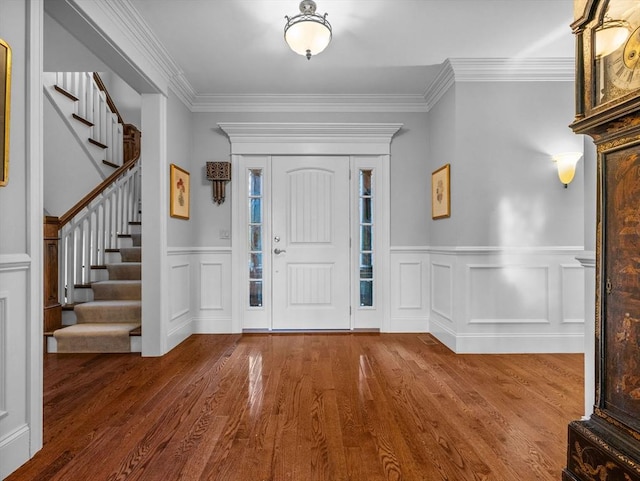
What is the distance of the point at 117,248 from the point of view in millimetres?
4809

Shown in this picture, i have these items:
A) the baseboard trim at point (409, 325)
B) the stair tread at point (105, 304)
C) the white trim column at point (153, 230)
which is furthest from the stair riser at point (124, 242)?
the baseboard trim at point (409, 325)

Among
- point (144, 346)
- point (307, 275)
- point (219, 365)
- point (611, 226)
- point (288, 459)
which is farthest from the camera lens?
point (307, 275)

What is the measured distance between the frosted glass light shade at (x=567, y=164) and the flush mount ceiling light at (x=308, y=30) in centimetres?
239

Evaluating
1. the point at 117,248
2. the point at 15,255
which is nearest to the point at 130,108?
the point at 117,248

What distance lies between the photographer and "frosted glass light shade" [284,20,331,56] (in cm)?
260

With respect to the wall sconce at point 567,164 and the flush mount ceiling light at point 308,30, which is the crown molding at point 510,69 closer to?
the wall sconce at point 567,164

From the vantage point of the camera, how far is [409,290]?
Result: 4441 mm

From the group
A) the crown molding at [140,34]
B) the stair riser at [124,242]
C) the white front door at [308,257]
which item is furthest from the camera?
the stair riser at [124,242]

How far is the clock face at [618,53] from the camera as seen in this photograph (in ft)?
4.24

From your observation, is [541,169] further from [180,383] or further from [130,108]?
[130,108]

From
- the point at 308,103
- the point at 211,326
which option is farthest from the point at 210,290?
the point at 308,103

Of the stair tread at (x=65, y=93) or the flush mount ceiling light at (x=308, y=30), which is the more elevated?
the stair tread at (x=65, y=93)

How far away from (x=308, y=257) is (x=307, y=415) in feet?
7.63

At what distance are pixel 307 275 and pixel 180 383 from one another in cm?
197
